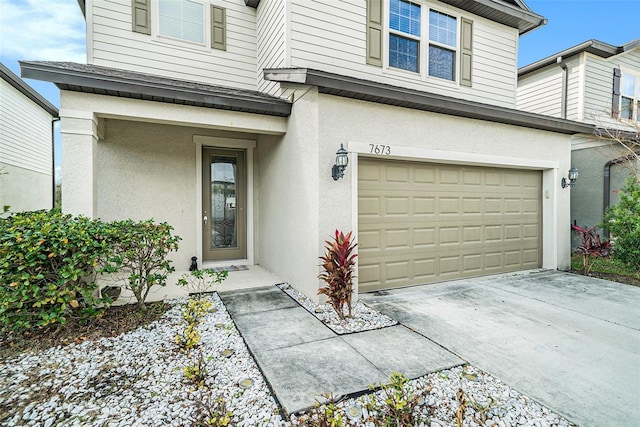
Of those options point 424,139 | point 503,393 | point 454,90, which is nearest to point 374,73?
point 424,139

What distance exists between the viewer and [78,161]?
425 cm

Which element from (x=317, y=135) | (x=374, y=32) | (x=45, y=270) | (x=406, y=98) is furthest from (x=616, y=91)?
(x=45, y=270)

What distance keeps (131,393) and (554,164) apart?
27.9ft

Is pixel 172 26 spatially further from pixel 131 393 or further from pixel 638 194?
pixel 638 194

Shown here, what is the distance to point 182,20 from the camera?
6316 mm


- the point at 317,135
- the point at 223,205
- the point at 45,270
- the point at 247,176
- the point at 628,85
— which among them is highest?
the point at 628,85

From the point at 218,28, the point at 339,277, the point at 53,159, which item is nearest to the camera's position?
the point at 339,277

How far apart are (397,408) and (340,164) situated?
311 centimetres

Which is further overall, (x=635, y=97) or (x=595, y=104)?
(x=635, y=97)

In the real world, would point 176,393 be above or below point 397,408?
below

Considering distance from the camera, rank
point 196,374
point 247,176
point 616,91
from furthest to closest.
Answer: point 616,91 < point 247,176 < point 196,374

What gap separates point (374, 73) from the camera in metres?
5.89

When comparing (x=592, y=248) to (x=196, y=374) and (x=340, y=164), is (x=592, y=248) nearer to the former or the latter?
(x=340, y=164)

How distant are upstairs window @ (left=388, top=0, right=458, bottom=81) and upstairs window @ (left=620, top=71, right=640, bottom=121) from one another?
7.44m
